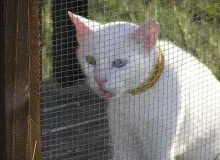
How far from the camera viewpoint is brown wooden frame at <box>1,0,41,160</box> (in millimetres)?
1412

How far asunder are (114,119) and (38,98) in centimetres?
52

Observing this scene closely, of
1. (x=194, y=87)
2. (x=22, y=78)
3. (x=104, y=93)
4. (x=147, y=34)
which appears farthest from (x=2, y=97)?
(x=194, y=87)

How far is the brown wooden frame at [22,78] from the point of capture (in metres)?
1.41

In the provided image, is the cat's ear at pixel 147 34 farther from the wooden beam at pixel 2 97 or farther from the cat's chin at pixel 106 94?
the wooden beam at pixel 2 97

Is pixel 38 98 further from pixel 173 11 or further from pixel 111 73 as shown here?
pixel 173 11

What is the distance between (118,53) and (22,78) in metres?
0.42

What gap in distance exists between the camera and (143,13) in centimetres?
210

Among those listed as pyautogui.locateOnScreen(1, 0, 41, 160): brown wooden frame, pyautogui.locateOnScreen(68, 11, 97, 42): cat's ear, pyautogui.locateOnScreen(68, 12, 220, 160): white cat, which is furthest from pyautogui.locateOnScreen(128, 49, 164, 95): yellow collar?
pyautogui.locateOnScreen(1, 0, 41, 160): brown wooden frame

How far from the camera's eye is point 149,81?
186 centimetres

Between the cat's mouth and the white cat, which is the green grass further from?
the cat's mouth

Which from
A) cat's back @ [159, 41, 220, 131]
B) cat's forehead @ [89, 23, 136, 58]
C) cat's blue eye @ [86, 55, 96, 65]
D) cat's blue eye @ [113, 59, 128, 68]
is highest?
cat's forehead @ [89, 23, 136, 58]

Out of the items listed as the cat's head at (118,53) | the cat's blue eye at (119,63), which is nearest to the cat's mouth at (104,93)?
the cat's head at (118,53)

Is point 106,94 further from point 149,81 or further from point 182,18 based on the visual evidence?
point 182,18

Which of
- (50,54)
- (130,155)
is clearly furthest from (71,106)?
Result: (130,155)
